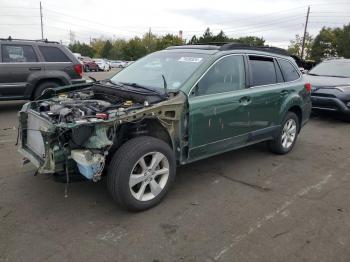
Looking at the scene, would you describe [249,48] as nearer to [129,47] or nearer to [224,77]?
[224,77]

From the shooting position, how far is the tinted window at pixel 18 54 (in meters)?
8.41

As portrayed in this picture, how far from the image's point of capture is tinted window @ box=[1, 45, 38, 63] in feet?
27.6

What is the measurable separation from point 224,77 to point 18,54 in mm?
6157

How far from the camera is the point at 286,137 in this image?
586cm

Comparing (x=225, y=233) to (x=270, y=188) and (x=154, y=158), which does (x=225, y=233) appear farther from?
(x=270, y=188)

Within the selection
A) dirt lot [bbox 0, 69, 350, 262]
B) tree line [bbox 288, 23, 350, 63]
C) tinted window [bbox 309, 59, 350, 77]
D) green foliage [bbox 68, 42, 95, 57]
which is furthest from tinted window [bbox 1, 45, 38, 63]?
green foliage [bbox 68, 42, 95, 57]

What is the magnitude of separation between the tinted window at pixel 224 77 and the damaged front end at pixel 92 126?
0.41m

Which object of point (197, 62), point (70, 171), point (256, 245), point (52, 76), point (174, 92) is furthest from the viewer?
point (52, 76)

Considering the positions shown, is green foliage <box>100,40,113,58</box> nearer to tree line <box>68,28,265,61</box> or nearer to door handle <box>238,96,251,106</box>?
tree line <box>68,28,265,61</box>

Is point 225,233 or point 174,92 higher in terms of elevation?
point 174,92

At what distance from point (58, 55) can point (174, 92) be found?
6.22 metres

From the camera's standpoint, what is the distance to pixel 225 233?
3357 millimetres

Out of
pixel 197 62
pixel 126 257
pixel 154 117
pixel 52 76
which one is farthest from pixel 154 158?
A: pixel 52 76

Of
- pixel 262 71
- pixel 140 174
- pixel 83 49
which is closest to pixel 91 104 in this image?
pixel 140 174
